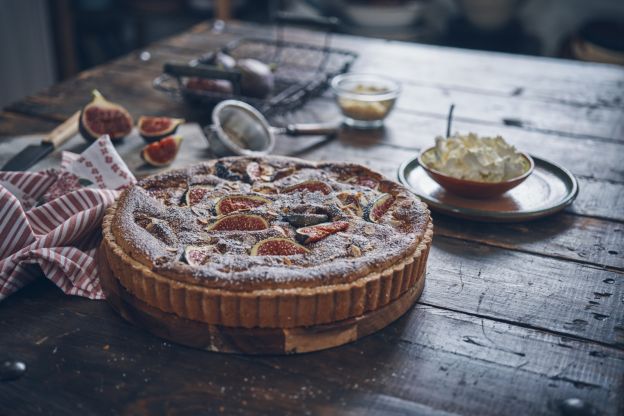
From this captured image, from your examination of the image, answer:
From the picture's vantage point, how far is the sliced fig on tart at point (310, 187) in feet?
8.24

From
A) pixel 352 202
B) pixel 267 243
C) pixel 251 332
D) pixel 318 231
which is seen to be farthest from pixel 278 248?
pixel 352 202

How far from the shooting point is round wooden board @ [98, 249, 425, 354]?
76.2 inches

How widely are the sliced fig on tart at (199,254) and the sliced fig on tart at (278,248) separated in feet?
0.44

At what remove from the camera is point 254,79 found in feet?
12.1

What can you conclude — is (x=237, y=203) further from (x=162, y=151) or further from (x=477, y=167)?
(x=477, y=167)

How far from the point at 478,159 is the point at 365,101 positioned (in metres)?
1.04

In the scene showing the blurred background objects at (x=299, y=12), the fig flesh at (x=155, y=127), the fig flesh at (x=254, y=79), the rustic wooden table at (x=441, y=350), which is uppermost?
the fig flesh at (x=254, y=79)

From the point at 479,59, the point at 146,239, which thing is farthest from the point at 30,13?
the point at 146,239

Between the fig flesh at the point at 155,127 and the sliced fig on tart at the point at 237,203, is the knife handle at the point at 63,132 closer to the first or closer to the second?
the fig flesh at the point at 155,127

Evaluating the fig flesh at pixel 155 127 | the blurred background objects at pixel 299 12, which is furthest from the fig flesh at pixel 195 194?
the blurred background objects at pixel 299 12

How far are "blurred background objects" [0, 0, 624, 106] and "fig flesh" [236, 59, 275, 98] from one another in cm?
289

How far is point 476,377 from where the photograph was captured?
186 centimetres

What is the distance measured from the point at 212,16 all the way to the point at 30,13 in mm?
1786

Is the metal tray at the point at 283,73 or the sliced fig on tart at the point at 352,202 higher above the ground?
the sliced fig on tart at the point at 352,202
